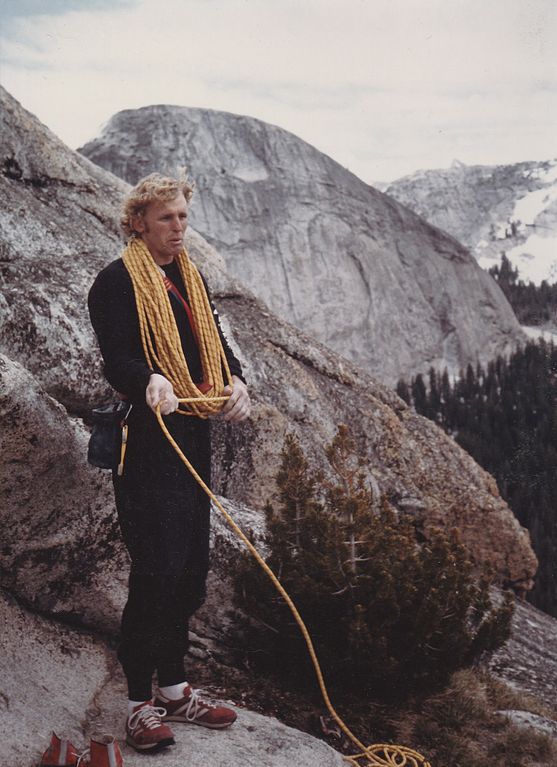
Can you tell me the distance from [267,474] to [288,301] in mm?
34776

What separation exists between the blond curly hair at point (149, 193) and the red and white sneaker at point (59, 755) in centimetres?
250

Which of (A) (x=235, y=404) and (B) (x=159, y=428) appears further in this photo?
(A) (x=235, y=404)

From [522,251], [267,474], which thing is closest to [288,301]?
[267,474]

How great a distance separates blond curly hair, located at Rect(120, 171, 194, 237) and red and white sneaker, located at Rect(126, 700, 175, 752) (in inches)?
95.8

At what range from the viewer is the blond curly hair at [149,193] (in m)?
3.76

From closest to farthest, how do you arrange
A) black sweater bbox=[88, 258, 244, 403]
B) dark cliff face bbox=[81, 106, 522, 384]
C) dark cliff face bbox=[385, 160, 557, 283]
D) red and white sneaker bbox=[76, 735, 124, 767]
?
red and white sneaker bbox=[76, 735, 124, 767] < black sweater bbox=[88, 258, 244, 403] < dark cliff face bbox=[81, 106, 522, 384] < dark cliff face bbox=[385, 160, 557, 283]

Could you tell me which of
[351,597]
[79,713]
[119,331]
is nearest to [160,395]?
[119,331]

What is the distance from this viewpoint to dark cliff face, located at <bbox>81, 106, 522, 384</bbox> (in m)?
41.3

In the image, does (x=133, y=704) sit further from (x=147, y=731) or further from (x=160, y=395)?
(x=160, y=395)

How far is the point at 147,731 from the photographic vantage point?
3568mm

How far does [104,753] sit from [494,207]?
382ft

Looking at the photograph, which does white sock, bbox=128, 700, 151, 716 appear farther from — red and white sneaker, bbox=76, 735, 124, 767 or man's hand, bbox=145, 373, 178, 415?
man's hand, bbox=145, 373, 178, 415

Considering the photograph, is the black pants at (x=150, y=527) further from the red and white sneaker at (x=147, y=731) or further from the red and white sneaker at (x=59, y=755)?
the red and white sneaker at (x=59, y=755)

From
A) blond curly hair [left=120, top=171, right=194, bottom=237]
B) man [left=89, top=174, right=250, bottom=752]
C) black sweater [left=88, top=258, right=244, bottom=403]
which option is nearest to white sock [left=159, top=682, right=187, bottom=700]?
man [left=89, top=174, right=250, bottom=752]
